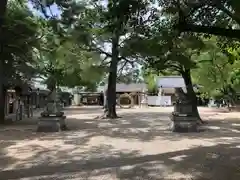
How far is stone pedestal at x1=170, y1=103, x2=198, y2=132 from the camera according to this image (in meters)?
18.8

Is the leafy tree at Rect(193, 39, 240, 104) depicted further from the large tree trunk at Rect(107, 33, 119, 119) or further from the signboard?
the signboard

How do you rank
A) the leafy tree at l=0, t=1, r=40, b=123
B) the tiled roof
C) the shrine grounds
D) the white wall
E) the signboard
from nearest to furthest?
the shrine grounds → the leafy tree at l=0, t=1, r=40, b=123 → the white wall → the signboard → the tiled roof

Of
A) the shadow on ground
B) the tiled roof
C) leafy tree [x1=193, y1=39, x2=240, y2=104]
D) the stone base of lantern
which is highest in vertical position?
the tiled roof

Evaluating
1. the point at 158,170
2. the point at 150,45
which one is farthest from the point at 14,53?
the point at 158,170

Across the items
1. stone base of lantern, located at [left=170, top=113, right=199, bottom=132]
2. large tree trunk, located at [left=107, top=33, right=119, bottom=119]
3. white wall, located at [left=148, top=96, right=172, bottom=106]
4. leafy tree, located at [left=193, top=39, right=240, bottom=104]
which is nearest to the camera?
stone base of lantern, located at [left=170, top=113, right=199, bottom=132]

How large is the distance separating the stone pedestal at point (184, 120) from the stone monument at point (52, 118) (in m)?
5.46

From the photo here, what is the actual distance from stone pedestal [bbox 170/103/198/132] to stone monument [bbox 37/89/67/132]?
5458mm

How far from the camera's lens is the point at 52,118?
63.3 ft

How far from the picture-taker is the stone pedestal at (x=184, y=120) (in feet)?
61.8

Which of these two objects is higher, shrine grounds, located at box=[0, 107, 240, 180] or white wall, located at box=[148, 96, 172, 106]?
white wall, located at box=[148, 96, 172, 106]

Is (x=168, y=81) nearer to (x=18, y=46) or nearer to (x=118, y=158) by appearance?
(x=18, y=46)

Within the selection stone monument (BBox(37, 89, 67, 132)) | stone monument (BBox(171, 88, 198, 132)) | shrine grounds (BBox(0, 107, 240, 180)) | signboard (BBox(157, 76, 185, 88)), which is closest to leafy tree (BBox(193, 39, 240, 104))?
stone monument (BBox(171, 88, 198, 132))

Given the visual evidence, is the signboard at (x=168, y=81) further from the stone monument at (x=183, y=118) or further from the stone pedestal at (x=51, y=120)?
the stone pedestal at (x=51, y=120)

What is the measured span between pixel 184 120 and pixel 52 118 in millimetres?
6318
